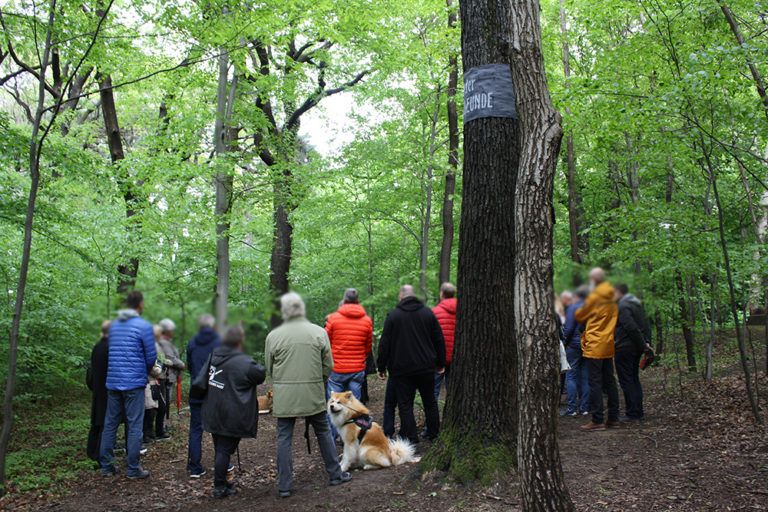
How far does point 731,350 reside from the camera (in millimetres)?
14367

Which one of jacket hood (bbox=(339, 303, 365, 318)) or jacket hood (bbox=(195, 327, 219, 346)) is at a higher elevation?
jacket hood (bbox=(339, 303, 365, 318))

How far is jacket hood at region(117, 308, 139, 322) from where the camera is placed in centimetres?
146

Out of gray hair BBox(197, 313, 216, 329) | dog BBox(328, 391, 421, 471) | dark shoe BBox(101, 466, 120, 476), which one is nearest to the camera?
gray hair BBox(197, 313, 216, 329)

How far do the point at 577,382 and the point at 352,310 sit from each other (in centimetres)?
661

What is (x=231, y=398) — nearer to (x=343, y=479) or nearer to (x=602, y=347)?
(x=343, y=479)

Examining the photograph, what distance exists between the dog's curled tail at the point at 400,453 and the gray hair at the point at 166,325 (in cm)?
452

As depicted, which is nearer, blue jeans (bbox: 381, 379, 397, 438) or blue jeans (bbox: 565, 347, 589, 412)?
blue jeans (bbox: 381, 379, 397, 438)

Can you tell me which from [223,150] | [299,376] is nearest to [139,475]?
[299,376]

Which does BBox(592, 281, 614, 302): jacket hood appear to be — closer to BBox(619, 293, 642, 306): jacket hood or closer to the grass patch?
BBox(619, 293, 642, 306): jacket hood

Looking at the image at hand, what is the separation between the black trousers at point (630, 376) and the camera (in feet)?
20.1

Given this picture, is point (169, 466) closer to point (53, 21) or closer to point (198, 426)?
point (198, 426)

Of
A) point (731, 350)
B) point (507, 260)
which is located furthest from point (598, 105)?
point (731, 350)

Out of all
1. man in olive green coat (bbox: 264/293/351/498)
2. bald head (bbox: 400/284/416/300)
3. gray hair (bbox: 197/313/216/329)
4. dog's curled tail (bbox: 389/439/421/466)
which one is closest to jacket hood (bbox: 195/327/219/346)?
gray hair (bbox: 197/313/216/329)

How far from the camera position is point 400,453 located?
5.52m
